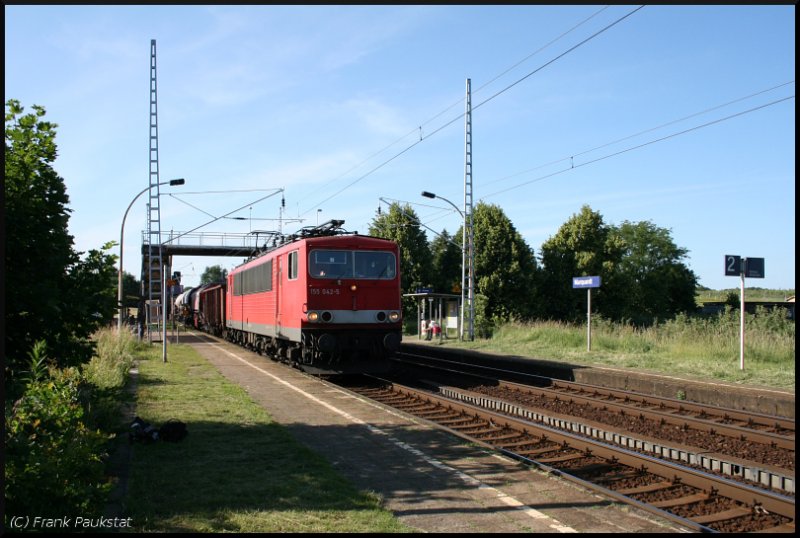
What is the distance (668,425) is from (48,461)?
9.02 meters

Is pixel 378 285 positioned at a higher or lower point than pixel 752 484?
higher

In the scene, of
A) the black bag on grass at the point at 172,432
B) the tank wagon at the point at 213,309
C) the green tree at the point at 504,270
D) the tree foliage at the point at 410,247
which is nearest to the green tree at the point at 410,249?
the tree foliage at the point at 410,247

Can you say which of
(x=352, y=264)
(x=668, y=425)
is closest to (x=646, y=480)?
(x=668, y=425)

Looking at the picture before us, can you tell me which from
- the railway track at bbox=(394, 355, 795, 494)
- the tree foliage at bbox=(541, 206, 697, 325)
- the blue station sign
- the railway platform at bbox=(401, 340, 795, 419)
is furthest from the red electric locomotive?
the tree foliage at bbox=(541, 206, 697, 325)

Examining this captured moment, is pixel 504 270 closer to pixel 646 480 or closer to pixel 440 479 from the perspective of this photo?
pixel 646 480

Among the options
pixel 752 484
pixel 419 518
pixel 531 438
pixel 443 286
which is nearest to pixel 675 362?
pixel 531 438

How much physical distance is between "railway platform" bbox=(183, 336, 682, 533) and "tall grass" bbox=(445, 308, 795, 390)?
308 inches

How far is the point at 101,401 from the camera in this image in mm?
9789

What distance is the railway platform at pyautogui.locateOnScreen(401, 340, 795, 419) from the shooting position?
11.4 meters

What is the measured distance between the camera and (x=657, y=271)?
244 ft

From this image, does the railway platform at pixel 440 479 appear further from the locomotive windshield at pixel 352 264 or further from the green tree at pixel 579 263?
the green tree at pixel 579 263

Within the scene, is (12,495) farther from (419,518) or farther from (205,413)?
(205,413)

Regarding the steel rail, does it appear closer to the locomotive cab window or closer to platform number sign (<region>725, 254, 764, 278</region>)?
the locomotive cab window

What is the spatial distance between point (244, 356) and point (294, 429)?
1315 cm
